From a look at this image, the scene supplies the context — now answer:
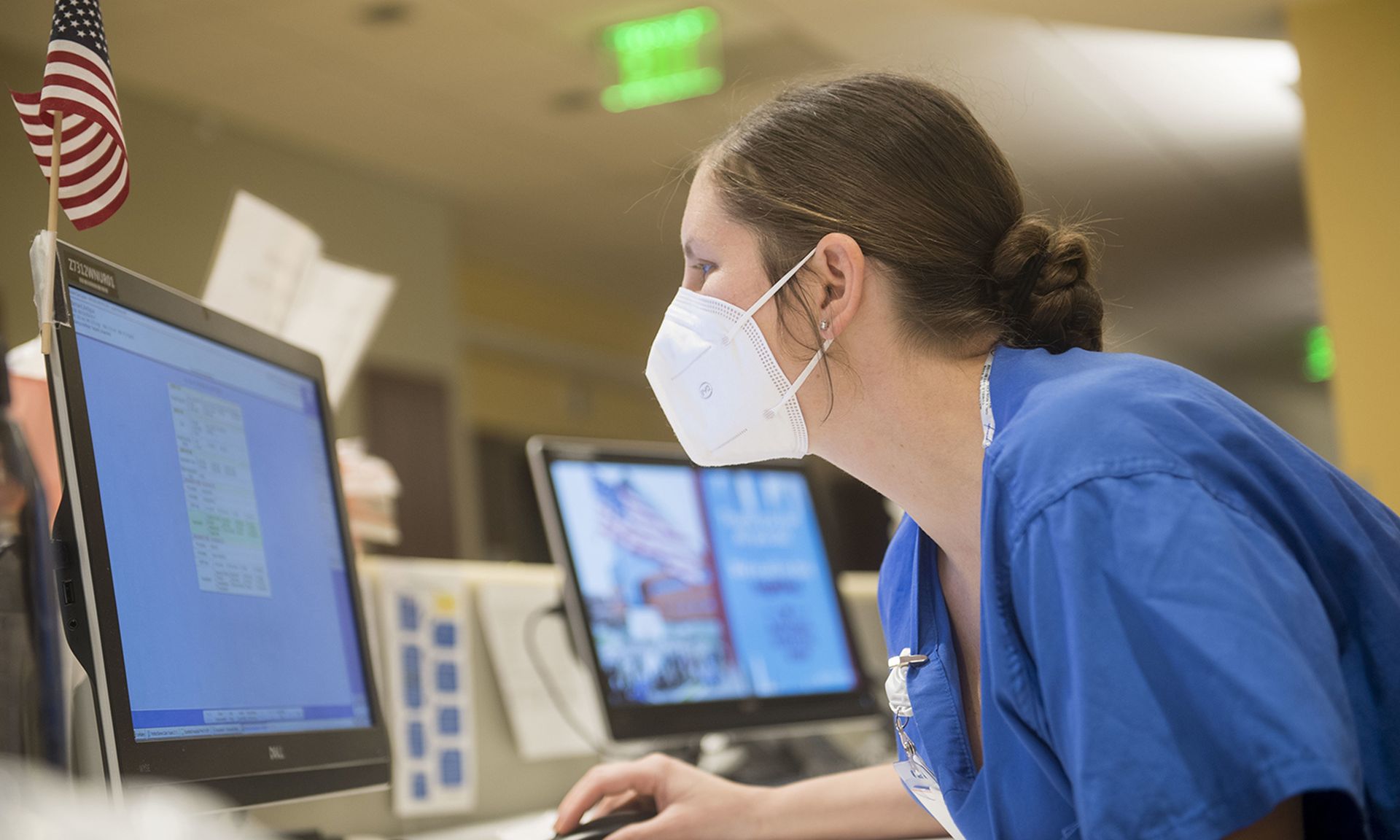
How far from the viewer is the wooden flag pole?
0.85m

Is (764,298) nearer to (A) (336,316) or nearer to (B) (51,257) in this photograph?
(B) (51,257)

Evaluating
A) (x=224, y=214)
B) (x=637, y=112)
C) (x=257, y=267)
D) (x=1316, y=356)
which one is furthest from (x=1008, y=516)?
(x=1316, y=356)

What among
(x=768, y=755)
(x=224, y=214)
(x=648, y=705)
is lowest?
(x=768, y=755)

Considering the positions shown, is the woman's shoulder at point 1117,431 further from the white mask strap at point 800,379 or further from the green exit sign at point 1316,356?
the green exit sign at point 1316,356

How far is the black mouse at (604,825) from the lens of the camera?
1.13 metres

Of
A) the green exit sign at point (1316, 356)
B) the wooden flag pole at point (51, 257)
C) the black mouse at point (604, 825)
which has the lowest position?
the black mouse at point (604, 825)

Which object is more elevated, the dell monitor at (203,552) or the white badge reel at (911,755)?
the dell monitor at (203,552)

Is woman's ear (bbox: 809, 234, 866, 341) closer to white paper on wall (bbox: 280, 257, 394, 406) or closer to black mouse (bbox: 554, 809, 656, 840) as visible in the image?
black mouse (bbox: 554, 809, 656, 840)

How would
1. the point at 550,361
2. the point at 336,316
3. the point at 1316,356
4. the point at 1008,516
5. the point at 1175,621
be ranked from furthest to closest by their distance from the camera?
the point at 1316,356 → the point at 550,361 → the point at 336,316 → the point at 1008,516 → the point at 1175,621

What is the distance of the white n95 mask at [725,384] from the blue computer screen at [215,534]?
360mm

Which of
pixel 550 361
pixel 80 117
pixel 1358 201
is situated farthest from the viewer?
pixel 550 361

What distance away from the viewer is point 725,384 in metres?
1.20

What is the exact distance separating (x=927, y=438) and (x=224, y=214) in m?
5.09

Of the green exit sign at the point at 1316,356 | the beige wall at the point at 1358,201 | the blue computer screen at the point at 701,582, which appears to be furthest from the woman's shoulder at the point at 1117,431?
the green exit sign at the point at 1316,356
